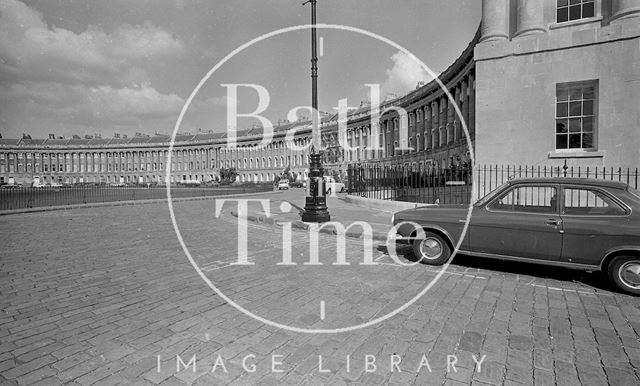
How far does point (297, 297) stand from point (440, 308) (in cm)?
183

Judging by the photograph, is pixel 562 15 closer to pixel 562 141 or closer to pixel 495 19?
pixel 495 19

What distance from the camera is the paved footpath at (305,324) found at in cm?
295

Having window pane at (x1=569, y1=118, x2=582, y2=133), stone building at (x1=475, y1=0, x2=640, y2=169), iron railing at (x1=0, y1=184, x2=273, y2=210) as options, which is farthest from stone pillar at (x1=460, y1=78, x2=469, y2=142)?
window pane at (x1=569, y1=118, x2=582, y2=133)

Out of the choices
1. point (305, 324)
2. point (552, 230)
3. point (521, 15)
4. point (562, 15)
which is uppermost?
point (521, 15)

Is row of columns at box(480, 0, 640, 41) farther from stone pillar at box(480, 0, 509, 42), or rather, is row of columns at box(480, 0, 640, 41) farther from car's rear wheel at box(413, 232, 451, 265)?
car's rear wheel at box(413, 232, 451, 265)

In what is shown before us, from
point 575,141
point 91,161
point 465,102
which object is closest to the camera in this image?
point 575,141

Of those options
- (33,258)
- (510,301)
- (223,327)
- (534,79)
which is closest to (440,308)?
(510,301)

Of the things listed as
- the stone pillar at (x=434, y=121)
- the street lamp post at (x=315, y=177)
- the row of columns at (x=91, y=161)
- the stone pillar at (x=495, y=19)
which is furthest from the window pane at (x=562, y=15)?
the row of columns at (x=91, y=161)

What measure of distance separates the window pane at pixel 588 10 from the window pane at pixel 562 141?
407 cm

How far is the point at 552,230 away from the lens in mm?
5434

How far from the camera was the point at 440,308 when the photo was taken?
173 inches

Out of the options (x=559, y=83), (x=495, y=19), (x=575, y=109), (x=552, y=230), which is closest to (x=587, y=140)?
(x=575, y=109)

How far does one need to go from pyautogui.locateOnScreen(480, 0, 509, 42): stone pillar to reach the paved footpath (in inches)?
398

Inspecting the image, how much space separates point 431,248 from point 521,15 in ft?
35.0
